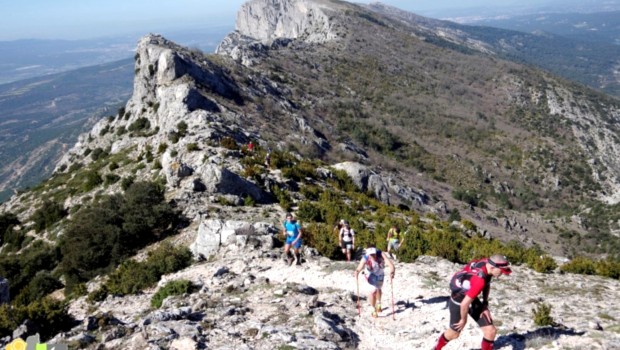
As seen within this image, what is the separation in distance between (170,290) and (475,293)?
977cm

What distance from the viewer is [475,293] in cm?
704

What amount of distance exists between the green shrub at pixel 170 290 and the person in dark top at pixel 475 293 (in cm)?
842

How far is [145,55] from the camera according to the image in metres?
50.4

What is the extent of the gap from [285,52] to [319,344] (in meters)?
79.5

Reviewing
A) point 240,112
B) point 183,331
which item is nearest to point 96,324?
point 183,331

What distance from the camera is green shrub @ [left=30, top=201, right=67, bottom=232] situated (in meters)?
27.4

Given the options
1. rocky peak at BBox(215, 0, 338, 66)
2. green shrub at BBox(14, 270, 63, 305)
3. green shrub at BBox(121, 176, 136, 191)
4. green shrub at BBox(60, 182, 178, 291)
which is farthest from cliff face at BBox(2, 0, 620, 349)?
green shrub at BBox(14, 270, 63, 305)

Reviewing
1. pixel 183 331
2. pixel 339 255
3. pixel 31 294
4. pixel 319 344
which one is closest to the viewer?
pixel 319 344

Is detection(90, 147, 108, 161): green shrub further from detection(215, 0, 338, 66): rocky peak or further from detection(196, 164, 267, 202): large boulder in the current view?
detection(215, 0, 338, 66): rocky peak

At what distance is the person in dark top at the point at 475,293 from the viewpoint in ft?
23.1

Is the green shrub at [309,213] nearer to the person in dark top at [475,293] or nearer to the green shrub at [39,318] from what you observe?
the green shrub at [39,318]

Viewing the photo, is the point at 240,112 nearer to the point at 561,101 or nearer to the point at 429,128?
the point at 429,128

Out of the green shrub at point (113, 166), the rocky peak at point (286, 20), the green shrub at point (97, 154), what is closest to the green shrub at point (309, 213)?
the green shrub at point (113, 166)

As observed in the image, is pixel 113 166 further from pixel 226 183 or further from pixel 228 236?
pixel 228 236
